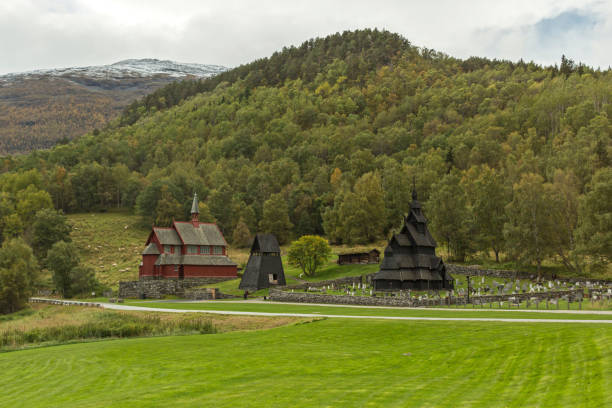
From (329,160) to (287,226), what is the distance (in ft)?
148

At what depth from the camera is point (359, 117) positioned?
179625 millimetres

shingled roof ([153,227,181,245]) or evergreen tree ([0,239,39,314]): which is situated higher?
shingled roof ([153,227,181,245])

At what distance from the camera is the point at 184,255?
81.9m

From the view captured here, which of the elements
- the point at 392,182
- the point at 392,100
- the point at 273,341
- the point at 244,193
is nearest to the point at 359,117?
the point at 392,100

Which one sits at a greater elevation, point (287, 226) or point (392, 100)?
point (392, 100)

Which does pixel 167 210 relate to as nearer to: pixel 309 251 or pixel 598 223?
pixel 309 251

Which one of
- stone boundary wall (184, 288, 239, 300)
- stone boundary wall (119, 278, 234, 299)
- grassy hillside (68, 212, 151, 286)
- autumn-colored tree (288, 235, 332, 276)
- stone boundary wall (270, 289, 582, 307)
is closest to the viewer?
stone boundary wall (270, 289, 582, 307)

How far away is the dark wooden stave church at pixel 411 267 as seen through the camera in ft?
201

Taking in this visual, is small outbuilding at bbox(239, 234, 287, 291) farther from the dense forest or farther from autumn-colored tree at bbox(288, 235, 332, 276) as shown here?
the dense forest

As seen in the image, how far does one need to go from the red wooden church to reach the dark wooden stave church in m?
29.9

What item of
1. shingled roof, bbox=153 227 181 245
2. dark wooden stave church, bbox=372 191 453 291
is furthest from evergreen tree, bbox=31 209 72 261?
dark wooden stave church, bbox=372 191 453 291

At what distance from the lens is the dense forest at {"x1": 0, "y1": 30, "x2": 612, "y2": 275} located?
7131 centimetres

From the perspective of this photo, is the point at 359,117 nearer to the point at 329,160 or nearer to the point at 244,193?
the point at 329,160

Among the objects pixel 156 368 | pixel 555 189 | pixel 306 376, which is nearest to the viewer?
pixel 306 376
